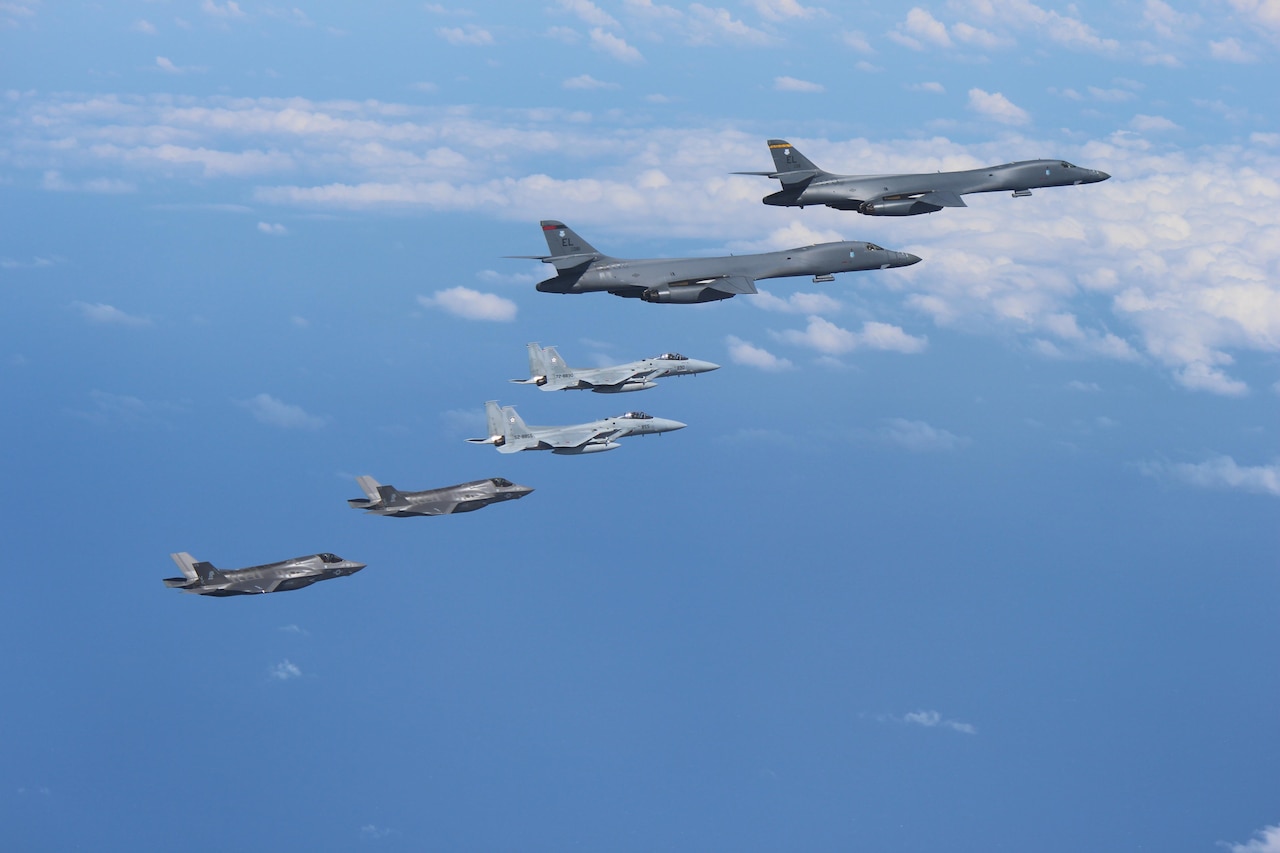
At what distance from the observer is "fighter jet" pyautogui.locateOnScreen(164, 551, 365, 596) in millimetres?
106250

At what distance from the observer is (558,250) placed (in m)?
120

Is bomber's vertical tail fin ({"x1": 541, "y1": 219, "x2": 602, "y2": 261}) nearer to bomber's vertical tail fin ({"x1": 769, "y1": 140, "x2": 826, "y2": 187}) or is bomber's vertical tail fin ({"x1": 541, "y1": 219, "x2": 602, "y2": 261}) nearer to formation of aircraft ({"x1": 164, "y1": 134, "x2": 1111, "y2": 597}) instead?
formation of aircraft ({"x1": 164, "y1": 134, "x2": 1111, "y2": 597})

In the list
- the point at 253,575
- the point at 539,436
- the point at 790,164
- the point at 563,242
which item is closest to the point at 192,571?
the point at 253,575

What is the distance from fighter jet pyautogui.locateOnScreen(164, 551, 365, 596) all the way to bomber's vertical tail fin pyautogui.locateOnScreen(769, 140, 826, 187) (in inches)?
1749

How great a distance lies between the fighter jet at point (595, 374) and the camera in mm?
129750

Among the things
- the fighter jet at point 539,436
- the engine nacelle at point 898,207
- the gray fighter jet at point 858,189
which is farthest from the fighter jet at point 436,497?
the engine nacelle at point 898,207

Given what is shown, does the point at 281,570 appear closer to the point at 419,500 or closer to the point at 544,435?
the point at 419,500

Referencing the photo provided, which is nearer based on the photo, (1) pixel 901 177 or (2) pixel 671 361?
(1) pixel 901 177

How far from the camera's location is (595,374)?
13088 centimetres

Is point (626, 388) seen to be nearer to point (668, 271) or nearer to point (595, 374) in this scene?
point (595, 374)

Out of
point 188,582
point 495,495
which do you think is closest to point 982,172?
point 495,495

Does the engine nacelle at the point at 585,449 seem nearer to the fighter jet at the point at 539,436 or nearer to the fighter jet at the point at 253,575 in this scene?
the fighter jet at the point at 539,436

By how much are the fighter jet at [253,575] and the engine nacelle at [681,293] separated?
2983 cm

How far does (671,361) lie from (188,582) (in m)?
45.4
